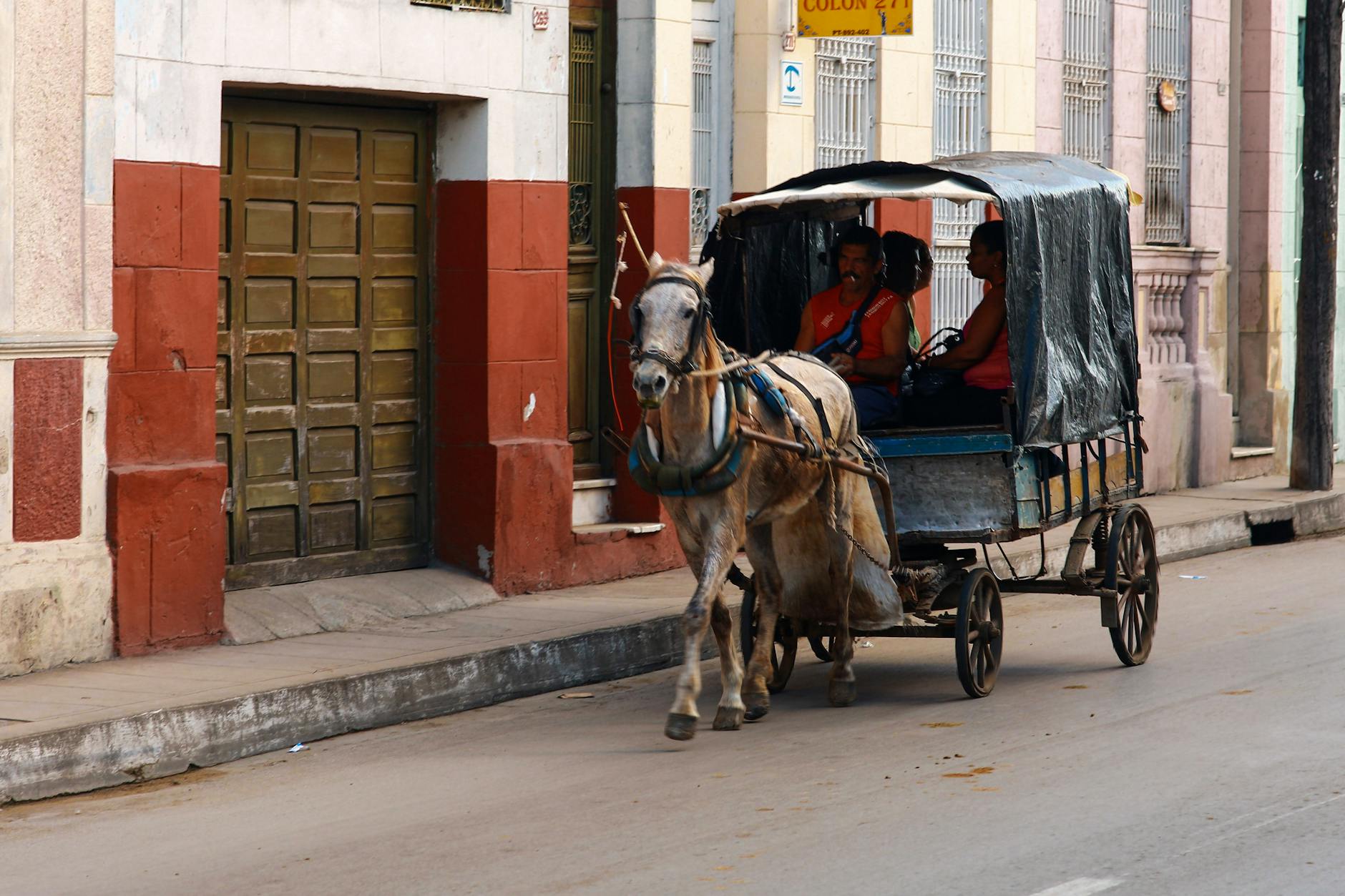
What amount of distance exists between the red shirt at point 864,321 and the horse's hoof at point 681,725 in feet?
8.20

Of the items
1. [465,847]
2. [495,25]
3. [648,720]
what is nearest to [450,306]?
[495,25]

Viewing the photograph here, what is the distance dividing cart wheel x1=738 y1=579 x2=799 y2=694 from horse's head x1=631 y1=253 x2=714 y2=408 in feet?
5.95

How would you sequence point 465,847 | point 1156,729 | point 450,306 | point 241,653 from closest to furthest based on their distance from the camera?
point 465,847
point 1156,729
point 241,653
point 450,306

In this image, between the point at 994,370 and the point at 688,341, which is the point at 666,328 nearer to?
the point at 688,341

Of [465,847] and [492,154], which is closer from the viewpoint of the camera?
[465,847]

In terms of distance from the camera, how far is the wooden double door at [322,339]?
1123cm

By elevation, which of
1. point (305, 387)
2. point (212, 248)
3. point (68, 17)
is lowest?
point (305, 387)

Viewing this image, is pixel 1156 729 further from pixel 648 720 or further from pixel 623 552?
pixel 623 552

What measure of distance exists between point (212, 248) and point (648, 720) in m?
3.48

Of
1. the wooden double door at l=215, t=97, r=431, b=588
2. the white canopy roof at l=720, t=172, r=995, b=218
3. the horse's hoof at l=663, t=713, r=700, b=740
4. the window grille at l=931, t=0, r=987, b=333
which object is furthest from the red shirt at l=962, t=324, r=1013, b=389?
the window grille at l=931, t=0, r=987, b=333

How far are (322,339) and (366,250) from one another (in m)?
0.66

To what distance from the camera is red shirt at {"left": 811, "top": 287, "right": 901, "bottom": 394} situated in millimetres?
10289

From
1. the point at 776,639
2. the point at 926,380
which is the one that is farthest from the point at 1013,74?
the point at 776,639

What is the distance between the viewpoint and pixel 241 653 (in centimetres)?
1027
